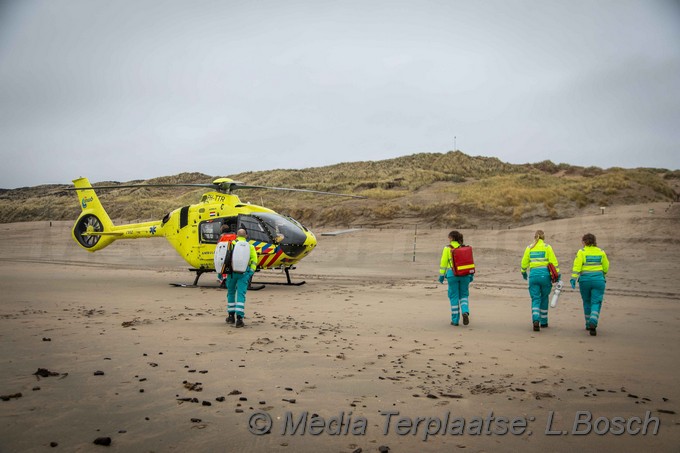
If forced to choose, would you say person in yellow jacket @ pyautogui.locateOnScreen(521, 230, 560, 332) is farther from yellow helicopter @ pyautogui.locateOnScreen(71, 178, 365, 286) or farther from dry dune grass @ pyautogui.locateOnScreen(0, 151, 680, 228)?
dry dune grass @ pyautogui.locateOnScreen(0, 151, 680, 228)

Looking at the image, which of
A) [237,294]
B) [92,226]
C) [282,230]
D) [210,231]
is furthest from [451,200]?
[237,294]

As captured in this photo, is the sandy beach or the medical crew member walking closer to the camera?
the sandy beach

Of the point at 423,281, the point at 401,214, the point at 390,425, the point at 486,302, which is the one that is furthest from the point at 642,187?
the point at 390,425

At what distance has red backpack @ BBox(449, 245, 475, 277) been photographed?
29.5 feet

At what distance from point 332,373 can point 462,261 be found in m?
4.11

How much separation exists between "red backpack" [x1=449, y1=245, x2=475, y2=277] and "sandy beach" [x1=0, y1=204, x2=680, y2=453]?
99cm

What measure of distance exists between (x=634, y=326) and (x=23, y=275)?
18209mm

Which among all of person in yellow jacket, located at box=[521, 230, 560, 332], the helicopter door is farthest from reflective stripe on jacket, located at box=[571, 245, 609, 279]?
the helicopter door

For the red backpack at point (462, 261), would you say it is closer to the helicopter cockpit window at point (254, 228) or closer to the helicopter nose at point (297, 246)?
the helicopter nose at point (297, 246)

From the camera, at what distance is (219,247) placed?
9.34 metres

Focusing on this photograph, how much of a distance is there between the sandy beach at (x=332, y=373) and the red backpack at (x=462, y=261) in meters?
0.99

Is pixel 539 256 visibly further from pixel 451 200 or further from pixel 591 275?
pixel 451 200

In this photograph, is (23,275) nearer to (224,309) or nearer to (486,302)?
(224,309)

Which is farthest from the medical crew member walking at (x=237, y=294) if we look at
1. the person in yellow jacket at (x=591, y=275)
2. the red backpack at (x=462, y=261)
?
the person in yellow jacket at (x=591, y=275)
